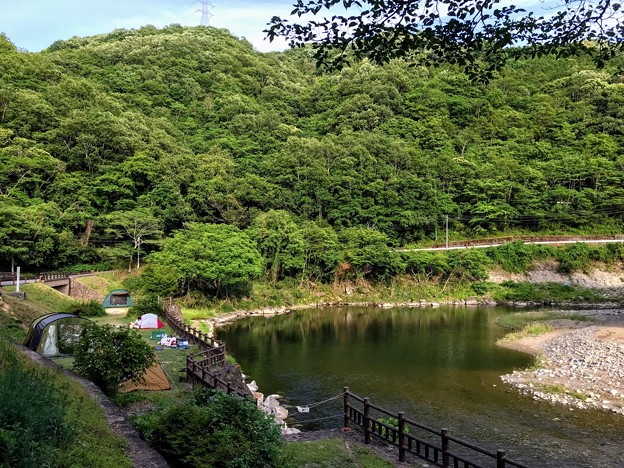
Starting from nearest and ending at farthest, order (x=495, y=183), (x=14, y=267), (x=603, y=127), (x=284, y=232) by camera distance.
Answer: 1. (x=14, y=267)
2. (x=284, y=232)
3. (x=495, y=183)
4. (x=603, y=127)

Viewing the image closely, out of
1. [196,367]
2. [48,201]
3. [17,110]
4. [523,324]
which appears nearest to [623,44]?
[196,367]

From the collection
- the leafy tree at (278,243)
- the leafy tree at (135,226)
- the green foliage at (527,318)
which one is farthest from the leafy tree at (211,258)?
the green foliage at (527,318)

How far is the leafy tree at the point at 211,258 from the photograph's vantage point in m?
34.8

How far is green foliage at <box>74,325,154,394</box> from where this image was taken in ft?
35.7

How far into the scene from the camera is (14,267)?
113 ft

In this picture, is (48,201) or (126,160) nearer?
Result: (48,201)

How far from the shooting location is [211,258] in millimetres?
35438

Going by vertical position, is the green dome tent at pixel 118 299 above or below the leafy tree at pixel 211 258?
below

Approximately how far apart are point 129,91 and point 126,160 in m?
26.1

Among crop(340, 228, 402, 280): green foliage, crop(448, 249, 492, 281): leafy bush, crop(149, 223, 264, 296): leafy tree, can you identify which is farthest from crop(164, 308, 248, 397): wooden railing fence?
crop(448, 249, 492, 281): leafy bush

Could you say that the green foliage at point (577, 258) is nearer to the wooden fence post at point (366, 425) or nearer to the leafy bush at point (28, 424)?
the wooden fence post at point (366, 425)

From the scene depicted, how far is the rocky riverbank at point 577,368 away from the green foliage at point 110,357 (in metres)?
13.5

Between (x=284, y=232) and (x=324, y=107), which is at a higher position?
(x=324, y=107)

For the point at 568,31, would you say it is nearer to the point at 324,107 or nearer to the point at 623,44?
the point at 623,44
